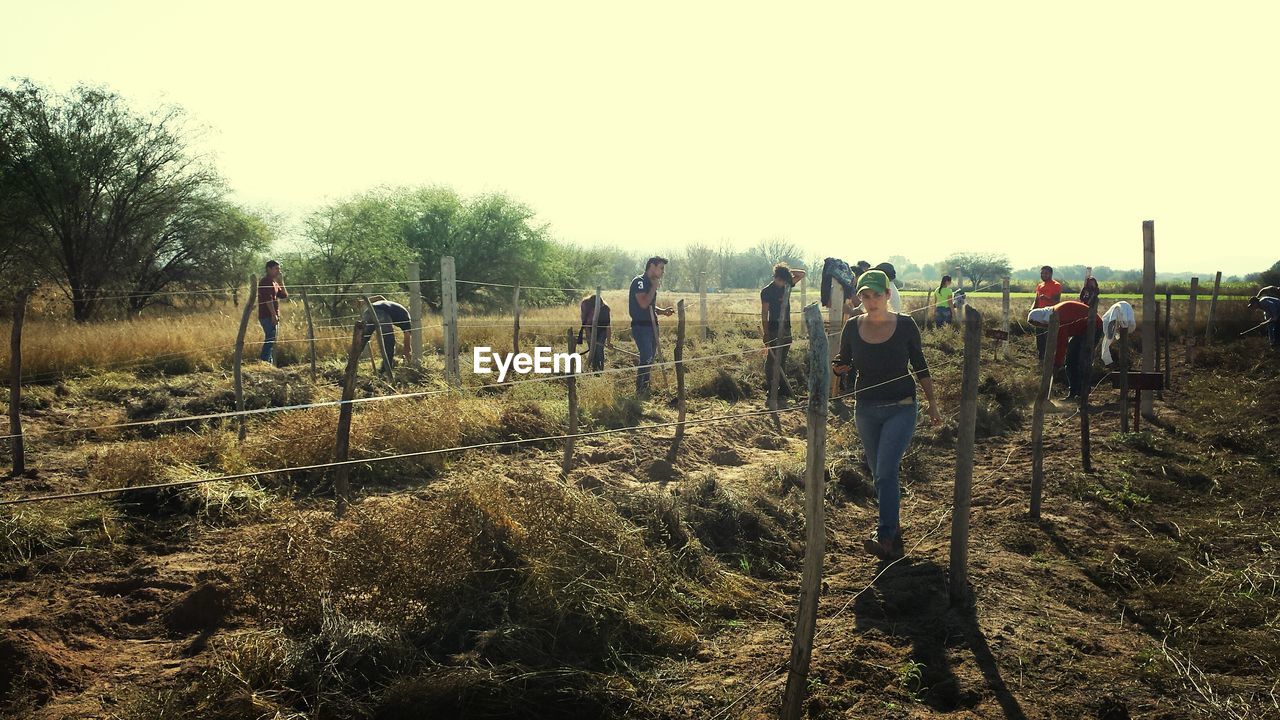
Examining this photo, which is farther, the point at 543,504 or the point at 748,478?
the point at 748,478

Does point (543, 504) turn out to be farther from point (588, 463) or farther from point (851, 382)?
point (851, 382)

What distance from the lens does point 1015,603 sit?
14.9 feet

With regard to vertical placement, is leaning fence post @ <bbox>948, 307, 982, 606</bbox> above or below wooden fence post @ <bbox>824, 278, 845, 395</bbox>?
below

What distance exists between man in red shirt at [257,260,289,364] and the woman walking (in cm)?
910

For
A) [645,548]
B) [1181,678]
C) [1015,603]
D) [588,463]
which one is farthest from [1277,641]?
[588,463]

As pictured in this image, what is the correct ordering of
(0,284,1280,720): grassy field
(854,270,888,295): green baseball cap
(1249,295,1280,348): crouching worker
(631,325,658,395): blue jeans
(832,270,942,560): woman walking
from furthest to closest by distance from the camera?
(1249,295,1280,348): crouching worker
(631,325,658,395): blue jeans
(832,270,942,560): woman walking
(854,270,888,295): green baseball cap
(0,284,1280,720): grassy field

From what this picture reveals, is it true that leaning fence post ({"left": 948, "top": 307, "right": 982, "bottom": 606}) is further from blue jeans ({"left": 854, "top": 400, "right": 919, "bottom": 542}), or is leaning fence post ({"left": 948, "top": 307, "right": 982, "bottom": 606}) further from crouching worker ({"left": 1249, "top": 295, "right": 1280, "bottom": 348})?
crouching worker ({"left": 1249, "top": 295, "right": 1280, "bottom": 348})

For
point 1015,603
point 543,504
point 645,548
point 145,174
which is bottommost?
point 1015,603

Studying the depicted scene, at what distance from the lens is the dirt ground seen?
11.7 feet

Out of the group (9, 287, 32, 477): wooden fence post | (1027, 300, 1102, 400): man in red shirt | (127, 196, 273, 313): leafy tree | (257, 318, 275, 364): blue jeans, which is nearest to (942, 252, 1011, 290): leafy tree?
(127, 196, 273, 313): leafy tree

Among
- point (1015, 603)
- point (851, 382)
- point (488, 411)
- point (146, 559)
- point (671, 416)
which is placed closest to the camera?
point (1015, 603)

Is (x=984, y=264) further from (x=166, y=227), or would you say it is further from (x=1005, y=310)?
(x=166, y=227)

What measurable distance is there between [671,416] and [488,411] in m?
2.46

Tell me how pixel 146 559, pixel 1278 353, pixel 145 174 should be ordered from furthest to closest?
pixel 145 174
pixel 1278 353
pixel 146 559
